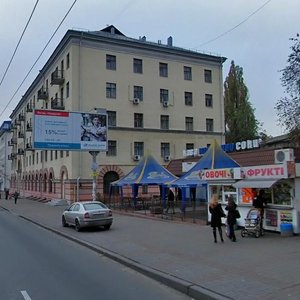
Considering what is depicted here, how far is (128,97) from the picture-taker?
48531 mm

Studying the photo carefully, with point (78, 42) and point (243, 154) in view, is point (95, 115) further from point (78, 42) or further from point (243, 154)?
point (78, 42)

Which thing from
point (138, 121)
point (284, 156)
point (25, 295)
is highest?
point (138, 121)

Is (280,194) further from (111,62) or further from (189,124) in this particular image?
(189,124)

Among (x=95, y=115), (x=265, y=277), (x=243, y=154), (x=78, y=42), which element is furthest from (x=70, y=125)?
(x=265, y=277)

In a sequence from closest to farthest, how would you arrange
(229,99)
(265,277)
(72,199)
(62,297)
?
1. (62,297)
2. (265,277)
3. (72,199)
4. (229,99)

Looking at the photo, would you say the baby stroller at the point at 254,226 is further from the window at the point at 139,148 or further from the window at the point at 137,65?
the window at the point at 137,65

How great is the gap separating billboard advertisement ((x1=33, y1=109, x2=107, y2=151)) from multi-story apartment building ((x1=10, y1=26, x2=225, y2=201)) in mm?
11485

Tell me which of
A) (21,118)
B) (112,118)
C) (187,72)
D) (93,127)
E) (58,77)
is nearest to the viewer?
(93,127)

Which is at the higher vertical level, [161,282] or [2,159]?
[2,159]

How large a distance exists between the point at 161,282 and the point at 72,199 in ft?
119

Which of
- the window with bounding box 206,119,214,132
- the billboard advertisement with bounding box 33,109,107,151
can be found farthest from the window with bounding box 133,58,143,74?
the billboard advertisement with bounding box 33,109,107,151

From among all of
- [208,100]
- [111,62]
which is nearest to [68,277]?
[111,62]

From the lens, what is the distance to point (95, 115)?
110 feet

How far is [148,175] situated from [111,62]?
19.0 m
